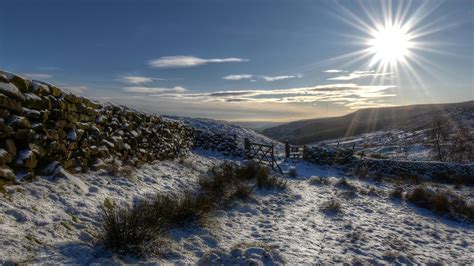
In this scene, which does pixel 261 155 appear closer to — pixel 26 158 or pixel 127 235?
pixel 26 158

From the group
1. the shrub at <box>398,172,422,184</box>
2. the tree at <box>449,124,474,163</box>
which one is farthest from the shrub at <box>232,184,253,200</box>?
the tree at <box>449,124,474,163</box>

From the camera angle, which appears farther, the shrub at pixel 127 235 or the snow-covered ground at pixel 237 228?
the shrub at pixel 127 235

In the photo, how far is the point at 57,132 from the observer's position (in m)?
5.93

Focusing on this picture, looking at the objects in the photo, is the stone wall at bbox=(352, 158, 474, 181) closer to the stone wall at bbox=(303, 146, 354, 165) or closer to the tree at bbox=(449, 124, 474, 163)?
the stone wall at bbox=(303, 146, 354, 165)

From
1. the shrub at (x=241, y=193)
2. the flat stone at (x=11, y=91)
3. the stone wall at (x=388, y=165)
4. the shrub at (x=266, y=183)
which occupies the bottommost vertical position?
the stone wall at (x=388, y=165)

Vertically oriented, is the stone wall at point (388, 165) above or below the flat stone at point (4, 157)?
below

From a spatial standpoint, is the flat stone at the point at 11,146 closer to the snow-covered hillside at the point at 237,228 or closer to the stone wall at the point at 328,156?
the snow-covered hillside at the point at 237,228

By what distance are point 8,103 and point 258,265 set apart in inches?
187

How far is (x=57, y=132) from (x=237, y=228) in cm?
415

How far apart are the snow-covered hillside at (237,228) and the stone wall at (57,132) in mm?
386

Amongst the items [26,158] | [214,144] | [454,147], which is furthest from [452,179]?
[26,158]

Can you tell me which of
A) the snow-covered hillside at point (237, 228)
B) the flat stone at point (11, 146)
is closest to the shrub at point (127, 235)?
the snow-covered hillside at point (237, 228)

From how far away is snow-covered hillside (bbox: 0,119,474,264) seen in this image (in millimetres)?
3883

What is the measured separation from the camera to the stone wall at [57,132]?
4875mm
